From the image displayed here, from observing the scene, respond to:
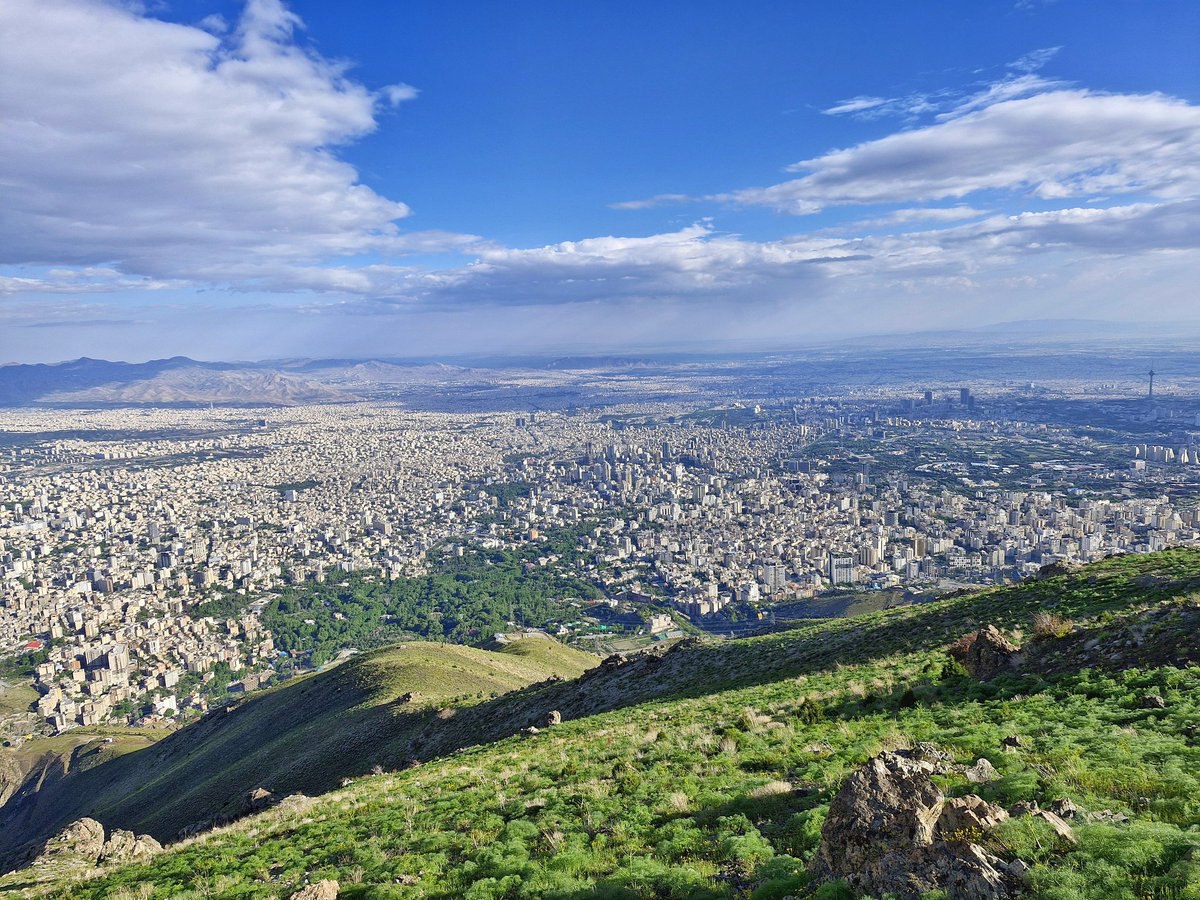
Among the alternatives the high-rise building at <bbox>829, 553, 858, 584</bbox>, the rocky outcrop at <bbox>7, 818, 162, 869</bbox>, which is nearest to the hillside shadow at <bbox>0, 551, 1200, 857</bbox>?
the rocky outcrop at <bbox>7, 818, 162, 869</bbox>

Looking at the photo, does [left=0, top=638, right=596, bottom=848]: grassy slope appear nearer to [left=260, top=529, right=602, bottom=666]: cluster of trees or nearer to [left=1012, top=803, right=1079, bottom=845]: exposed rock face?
[left=1012, top=803, right=1079, bottom=845]: exposed rock face

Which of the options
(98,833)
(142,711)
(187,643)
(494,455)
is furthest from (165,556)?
(98,833)

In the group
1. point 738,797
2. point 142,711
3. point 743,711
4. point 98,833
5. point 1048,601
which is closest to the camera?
point 738,797

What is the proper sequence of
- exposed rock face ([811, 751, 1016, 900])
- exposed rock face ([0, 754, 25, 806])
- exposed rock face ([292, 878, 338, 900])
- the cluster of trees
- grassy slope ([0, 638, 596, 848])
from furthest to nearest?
the cluster of trees
exposed rock face ([0, 754, 25, 806])
grassy slope ([0, 638, 596, 848])
exposed rock face ([292, 878, 338, 900])
exposed rock face ([811, 751, 1016, 900])

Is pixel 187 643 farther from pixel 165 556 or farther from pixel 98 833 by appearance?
pixel 98 833

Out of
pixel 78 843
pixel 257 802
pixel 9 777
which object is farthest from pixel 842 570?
pixel 9 777

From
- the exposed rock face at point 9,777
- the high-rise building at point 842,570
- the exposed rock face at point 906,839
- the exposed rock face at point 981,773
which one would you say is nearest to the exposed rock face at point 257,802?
the exposed rock face at point 906,839

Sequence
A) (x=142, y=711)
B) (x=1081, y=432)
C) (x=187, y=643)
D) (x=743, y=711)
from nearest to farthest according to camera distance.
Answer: (x=743, y=711) < (x=142, y=711) < (x=187, y=643) < (x=1081, y=432)
